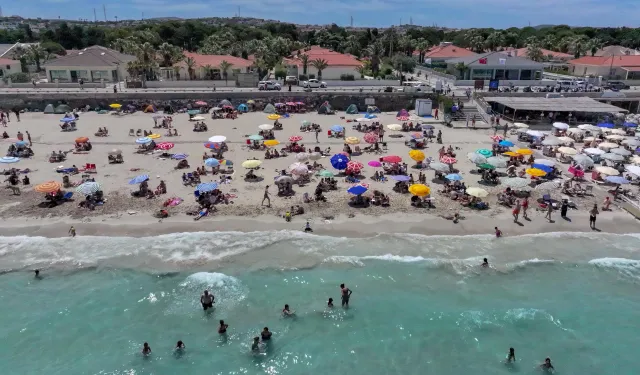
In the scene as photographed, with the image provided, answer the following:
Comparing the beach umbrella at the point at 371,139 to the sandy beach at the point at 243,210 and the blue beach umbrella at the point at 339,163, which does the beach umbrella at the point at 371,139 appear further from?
the blue beach umbrella at the point at 339,163

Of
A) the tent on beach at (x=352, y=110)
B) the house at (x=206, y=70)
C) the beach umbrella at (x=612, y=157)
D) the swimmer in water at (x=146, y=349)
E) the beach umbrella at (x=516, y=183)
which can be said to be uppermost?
the house at (x=206, y=70)

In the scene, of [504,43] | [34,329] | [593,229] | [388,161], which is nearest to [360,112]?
[388,161]

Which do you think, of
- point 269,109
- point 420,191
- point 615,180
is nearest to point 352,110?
point 269,109

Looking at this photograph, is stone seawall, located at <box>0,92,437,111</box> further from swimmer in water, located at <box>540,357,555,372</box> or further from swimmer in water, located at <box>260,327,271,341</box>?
swimmer in water, located at <box>540,357,555,372</box>

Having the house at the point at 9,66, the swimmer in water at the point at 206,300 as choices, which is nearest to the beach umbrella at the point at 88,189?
the swimmer in water at the point at 206,300

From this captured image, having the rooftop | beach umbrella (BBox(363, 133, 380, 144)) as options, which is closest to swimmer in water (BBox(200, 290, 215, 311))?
beach umbrella (BBox(363, 133, 380, 144))

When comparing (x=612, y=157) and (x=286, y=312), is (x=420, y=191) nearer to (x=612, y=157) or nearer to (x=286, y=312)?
(x=286, y=312)
